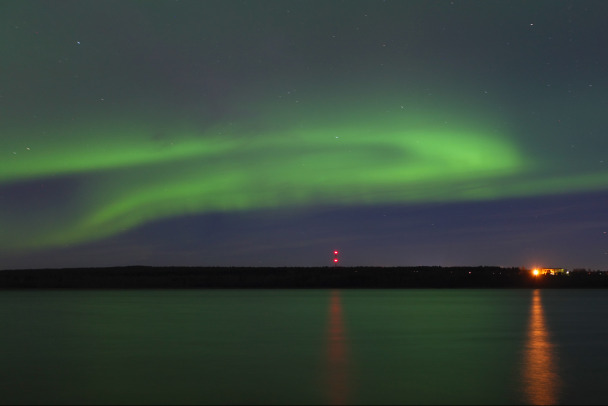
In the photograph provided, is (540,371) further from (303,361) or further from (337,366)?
(303,361)

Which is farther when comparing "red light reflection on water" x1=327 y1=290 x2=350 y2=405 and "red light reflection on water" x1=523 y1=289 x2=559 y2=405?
"red light reflection on water" x1=327 y1=290 x2=350 y2=405

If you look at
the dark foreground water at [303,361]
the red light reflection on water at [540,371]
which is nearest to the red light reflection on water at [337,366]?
the dark foreground water at [303,361]

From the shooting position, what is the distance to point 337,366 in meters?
13.0

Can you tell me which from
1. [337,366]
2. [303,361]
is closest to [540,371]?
[337,366]

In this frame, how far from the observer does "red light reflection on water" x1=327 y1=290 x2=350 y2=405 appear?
10.1m

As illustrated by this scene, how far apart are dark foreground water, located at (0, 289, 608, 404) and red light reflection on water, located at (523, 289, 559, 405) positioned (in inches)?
1.0

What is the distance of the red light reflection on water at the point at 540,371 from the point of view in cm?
999

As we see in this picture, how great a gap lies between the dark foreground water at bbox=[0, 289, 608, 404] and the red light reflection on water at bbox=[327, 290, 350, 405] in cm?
3

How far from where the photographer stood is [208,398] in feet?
32.4

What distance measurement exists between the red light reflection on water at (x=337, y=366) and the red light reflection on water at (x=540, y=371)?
2675mm

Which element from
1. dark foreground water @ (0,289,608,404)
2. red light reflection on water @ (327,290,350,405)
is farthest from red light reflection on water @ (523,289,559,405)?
red light reflection on water @ (327,290,350,405)

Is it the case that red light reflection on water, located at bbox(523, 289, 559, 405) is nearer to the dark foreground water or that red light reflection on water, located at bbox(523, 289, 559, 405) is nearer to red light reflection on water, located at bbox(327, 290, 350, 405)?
the dark foreground water

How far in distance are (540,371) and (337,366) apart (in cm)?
363

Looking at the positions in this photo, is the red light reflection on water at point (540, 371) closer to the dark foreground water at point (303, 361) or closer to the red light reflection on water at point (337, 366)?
the dark foreground water at point (303, 361)
